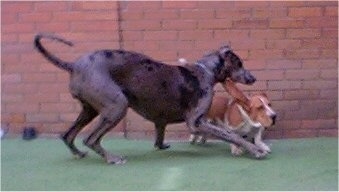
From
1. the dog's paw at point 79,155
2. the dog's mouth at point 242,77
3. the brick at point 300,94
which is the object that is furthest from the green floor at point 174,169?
the dog's mouth at point 242,77

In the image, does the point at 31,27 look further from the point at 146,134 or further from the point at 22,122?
the point at 146,134

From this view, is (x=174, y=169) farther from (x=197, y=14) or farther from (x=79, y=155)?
(x=197, y=14)

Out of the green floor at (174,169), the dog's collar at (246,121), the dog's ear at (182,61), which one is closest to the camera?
the green floor at (174,169)

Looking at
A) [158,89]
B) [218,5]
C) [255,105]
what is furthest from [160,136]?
[218,5]

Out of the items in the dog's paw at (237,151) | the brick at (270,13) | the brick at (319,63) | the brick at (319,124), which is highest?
the brick at (270,13)

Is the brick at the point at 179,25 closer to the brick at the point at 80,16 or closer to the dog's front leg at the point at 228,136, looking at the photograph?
the brick at the point at 80,16

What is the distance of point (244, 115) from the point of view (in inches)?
271

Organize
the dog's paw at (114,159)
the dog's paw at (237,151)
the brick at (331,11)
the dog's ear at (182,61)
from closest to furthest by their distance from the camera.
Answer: the dog's paw at (114,159), the dog's paw at (237,151), the dog's ear at (182,61), the brick at (331,11)

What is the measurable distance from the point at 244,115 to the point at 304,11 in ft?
4.36

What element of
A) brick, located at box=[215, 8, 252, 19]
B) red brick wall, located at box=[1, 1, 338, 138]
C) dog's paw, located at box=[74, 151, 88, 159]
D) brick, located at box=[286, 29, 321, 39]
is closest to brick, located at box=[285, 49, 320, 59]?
A: red brick wall, located at box=[1, 1, 338, 138]

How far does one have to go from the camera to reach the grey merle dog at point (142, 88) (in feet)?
20.5

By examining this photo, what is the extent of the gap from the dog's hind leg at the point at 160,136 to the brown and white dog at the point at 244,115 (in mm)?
294

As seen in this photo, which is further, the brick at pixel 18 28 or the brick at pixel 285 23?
the brick at pixel 18 28

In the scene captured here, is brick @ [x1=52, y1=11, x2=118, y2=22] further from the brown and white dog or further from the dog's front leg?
the dog's front leg
